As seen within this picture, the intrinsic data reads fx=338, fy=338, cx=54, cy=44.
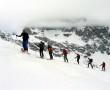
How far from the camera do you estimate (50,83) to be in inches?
878

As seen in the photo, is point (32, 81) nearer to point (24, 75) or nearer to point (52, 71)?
point (24, 75)

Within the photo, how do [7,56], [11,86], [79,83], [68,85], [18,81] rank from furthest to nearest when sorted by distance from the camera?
[7,56] < [79,83] < [68,85] < [18,81] < [11,86]

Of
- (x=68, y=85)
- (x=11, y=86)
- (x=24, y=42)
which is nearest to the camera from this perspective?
(x=11, y=86)

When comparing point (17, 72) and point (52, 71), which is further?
point (52, 71)

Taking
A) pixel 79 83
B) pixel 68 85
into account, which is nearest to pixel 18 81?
pixel 68 85

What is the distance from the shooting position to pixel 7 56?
1172 inches

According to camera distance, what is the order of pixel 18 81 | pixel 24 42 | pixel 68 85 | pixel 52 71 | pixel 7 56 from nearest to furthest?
pixel 18 81 < pixel 68 85 < pixel 52 71 < pixel 7 56 < pixel 24 42

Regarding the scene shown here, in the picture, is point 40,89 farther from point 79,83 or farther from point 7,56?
point 7,56

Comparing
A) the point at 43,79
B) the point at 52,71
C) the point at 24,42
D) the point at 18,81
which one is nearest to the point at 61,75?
the point at 52,71

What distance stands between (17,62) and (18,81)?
6.09 metres

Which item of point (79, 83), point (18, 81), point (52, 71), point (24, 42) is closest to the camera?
point (18, 81)

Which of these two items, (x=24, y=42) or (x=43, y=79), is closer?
(x=43, y=79)

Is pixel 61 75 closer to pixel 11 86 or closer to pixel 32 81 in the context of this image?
pixel 32 81

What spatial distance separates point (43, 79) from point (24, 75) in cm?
132
